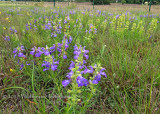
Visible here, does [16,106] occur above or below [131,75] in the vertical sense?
below

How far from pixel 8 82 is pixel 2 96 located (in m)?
0.25

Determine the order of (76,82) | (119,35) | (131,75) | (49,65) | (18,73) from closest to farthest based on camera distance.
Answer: (76,82) < (49,65) < (131,75) < (18,73) < (119,35)

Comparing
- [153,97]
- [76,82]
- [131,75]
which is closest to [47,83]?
[76,82]

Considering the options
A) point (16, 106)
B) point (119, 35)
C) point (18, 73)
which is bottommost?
point (16, 106)

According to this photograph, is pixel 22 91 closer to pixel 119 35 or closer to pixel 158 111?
pixel 158 111

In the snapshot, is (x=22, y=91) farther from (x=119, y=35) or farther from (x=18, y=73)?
(x=119, y=35)

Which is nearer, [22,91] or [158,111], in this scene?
[158,111]

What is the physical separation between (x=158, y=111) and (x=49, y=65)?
1182 millimetres

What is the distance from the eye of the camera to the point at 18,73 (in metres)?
1.89

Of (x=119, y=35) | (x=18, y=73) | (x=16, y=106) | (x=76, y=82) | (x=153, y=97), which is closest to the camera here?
(x=76, y=82)

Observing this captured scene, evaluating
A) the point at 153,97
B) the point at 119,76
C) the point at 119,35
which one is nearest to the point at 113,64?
→ the point at 119,76

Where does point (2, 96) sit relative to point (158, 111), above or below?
below

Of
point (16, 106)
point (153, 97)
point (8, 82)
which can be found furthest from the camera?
point (8, 82)

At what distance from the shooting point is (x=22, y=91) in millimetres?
1552
